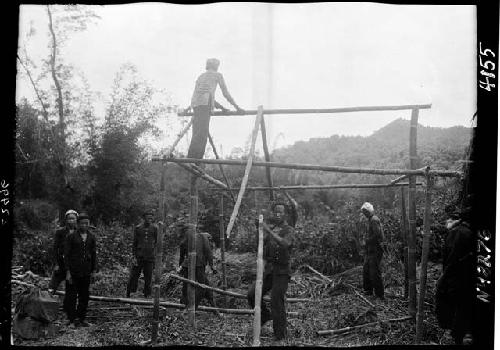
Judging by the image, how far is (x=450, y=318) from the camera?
5.45 metres

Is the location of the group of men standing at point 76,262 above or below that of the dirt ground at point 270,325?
above

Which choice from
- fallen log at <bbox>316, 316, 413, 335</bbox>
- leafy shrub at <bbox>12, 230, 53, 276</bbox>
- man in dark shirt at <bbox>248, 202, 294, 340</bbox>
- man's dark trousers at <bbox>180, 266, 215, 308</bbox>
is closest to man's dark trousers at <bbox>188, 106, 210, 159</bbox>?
man in dark shirt at <bbox>248, 202, 294, 340</bbox>

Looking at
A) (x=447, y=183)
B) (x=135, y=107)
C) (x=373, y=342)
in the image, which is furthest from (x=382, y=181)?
(x=373, y=342)

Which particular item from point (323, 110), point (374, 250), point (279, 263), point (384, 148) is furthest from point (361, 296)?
point (384, 148)

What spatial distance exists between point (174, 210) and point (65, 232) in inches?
509

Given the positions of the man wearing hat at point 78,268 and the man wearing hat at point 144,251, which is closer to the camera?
the man wearing hat at point 78,268

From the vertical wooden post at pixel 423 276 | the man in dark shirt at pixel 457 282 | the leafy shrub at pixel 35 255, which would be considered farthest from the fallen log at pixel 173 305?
the leafy shrub at pixel 35 255

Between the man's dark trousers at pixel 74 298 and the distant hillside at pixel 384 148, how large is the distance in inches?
581

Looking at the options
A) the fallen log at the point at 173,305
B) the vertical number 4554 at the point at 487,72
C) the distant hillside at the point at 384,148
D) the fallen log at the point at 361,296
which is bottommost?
the fallen log at the point at 361,296

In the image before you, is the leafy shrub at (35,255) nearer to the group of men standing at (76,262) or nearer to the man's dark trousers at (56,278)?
the man's dark trousers at (56,278)

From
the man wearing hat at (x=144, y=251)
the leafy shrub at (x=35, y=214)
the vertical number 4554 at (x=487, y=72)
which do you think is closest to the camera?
the vertical number 4554 at (x=487, y=72)

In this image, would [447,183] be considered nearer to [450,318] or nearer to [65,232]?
[450,318]

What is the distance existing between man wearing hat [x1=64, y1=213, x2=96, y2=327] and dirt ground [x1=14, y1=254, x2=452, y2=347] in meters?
0.24

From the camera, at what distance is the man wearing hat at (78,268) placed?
6582 millimetres
